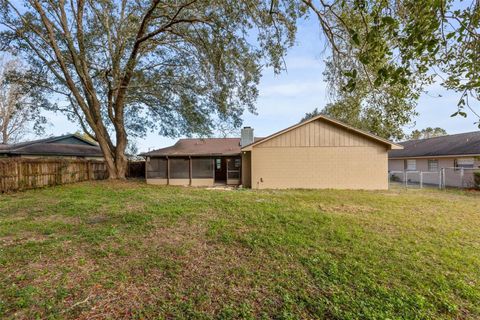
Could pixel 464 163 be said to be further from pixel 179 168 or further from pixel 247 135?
pixel 179 168

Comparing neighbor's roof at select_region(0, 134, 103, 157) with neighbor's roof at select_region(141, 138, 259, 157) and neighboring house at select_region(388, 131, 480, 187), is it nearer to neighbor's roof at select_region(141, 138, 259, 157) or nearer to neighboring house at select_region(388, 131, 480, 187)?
neighbor's roof at select_region(141, 138, 259, 157)

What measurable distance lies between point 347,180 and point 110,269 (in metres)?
13.1

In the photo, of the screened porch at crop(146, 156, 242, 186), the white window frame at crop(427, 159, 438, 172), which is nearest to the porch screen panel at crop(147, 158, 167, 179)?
the screened porch at crop(146, 156, 242, 186)

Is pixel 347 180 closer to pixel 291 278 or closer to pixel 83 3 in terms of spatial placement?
pixel 291 278

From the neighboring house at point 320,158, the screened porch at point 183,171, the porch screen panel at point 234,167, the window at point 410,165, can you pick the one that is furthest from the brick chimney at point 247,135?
the window at point 410,165

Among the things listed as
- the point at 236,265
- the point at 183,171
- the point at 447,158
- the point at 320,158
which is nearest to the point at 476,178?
the point at 447,158

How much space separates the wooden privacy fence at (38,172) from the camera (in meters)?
Answer: 10.3

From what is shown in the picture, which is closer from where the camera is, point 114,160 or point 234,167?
point 114,160

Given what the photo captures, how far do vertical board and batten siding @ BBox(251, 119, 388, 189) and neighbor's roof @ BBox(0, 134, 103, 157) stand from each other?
52.0ft

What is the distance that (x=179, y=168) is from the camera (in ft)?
56.0

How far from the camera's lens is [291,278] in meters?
3.44

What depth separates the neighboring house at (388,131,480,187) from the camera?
1480 centimetres

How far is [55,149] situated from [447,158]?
28.2 m

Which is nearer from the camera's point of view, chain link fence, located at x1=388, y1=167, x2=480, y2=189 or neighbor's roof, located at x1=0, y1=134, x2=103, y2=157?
chain link fence, located at x1=388, y1=167, x2=480, y2=189
